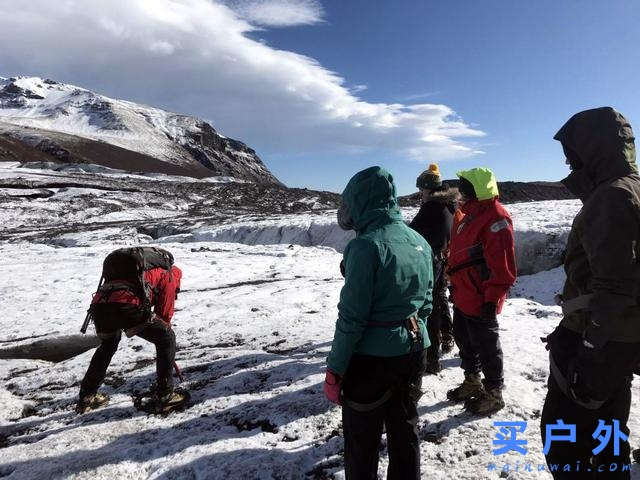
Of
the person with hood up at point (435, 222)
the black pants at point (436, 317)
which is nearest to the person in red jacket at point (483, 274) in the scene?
A: the person with hood up at point (435, 222)

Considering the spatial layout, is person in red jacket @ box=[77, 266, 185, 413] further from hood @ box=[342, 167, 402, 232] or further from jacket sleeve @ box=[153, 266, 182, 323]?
hood @ box=[342, 167, 402, 232]

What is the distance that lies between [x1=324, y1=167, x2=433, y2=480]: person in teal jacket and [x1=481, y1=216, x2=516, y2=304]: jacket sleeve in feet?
4.15

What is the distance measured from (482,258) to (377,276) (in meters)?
1.86

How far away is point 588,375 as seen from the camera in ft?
7.26

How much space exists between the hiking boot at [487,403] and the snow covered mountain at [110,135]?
85.8 metres

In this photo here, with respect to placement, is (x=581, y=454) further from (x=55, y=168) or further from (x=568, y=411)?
(x=55, y=168)

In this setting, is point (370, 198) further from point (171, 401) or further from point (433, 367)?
point (171, 401)

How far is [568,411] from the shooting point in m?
2.42

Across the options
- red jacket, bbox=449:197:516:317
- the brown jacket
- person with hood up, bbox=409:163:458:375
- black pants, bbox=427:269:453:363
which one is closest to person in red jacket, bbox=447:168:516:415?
red jacket, bbox=449:197:516:317

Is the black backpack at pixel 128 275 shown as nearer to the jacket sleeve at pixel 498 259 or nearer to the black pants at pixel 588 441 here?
the jacket sleeve at pixel 498 259

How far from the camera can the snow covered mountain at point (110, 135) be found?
84575 mm

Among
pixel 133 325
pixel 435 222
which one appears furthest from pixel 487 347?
pixel 133 325

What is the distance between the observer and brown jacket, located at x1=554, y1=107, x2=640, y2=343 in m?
2.05

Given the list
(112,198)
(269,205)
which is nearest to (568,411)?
(269,205)
